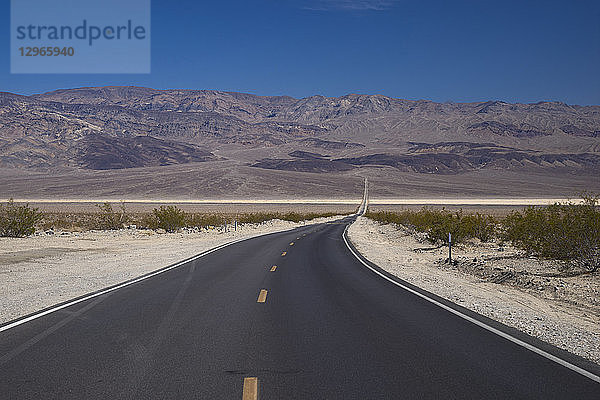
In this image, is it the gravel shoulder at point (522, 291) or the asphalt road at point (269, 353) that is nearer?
the asphalt road at point (269, 353)

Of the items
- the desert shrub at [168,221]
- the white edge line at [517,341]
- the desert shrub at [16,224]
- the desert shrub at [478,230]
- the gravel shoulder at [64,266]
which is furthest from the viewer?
the desert shrub at [168,221]

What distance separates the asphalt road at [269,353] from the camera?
5.73m

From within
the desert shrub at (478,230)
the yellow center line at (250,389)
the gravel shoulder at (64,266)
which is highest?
the desert shrub at (478,230)

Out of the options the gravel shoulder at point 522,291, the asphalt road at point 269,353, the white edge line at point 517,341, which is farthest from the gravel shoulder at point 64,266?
the gravel shoulder at point 522,291

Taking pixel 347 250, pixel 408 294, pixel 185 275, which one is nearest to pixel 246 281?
pixel 185 275

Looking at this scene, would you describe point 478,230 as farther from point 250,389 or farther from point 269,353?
point 250,389

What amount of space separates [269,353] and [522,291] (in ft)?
30.2

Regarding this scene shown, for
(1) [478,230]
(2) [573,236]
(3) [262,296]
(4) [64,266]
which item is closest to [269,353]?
(3) [262,296]

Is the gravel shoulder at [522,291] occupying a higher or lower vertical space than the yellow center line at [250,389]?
lower

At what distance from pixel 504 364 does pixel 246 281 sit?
909cm

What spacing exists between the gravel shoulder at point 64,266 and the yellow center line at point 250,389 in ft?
18.3

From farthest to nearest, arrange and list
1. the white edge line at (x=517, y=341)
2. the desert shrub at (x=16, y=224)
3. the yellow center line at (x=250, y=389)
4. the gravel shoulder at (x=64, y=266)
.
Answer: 1. the desert shrub at (x=16, y=224)
2. the gravel shoulder at (x=64, y=266)
3. the white edge line at (x=517, y=341)
4. the yellow center line at (x=250, y=389)

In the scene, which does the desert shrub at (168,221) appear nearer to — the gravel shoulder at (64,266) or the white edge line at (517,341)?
the gravel shoulder at (64,266)

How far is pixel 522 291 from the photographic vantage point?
554 inches
